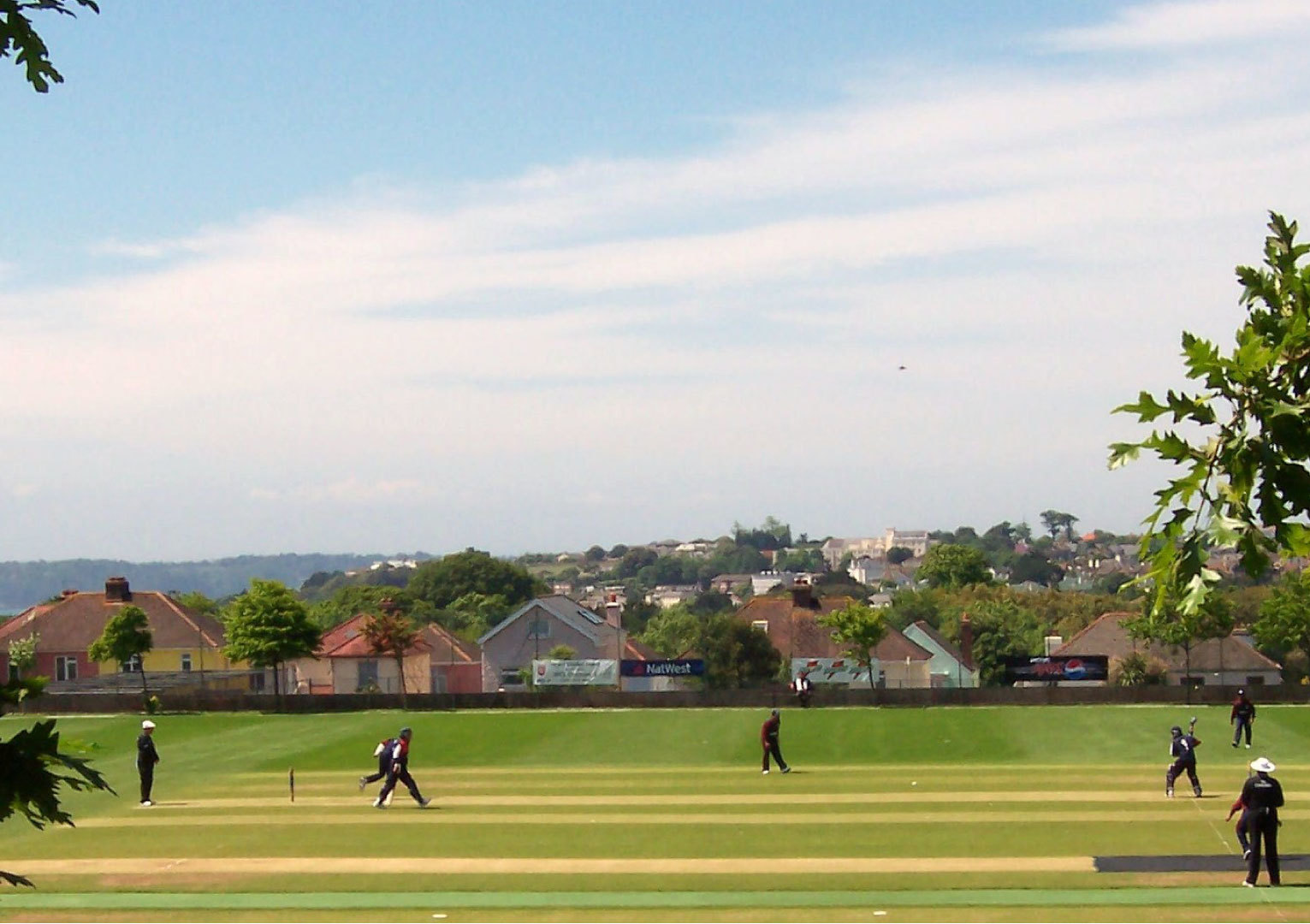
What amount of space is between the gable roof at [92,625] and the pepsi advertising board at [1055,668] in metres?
40.5

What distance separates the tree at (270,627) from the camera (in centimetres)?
5850

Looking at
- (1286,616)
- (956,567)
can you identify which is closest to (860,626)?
(1286,616)

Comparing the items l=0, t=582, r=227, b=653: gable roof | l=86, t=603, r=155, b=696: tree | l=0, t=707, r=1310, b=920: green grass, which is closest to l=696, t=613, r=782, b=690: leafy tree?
l=0, t=582, r=227, b=653: gable roof

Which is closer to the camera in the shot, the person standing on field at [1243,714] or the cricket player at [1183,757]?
the cricket player at [1183,757]

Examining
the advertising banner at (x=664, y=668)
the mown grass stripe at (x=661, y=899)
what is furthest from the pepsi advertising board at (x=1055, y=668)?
the mown grass stripe at (x=661, y=899)

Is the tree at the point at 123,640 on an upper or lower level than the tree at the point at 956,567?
lower

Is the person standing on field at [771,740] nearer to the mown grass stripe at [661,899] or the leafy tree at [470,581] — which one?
the mown grass stripe at [661,899]

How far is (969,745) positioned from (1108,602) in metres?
113

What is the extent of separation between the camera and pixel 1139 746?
37.3 meters

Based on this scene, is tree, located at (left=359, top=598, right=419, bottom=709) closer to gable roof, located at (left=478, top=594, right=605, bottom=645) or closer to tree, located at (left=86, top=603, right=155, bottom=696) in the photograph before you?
tree, located at (left=86, top=603, right=155, bottom=696)

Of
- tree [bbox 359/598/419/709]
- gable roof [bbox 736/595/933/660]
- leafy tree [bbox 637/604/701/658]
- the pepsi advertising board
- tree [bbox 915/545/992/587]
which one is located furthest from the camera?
tree [bbox 915/545/992/587]

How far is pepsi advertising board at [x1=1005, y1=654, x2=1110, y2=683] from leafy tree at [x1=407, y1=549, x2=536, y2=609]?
335 ft

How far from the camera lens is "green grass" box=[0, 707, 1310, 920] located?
1922 cm

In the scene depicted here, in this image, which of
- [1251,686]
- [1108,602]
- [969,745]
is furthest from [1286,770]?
[1108,602]
